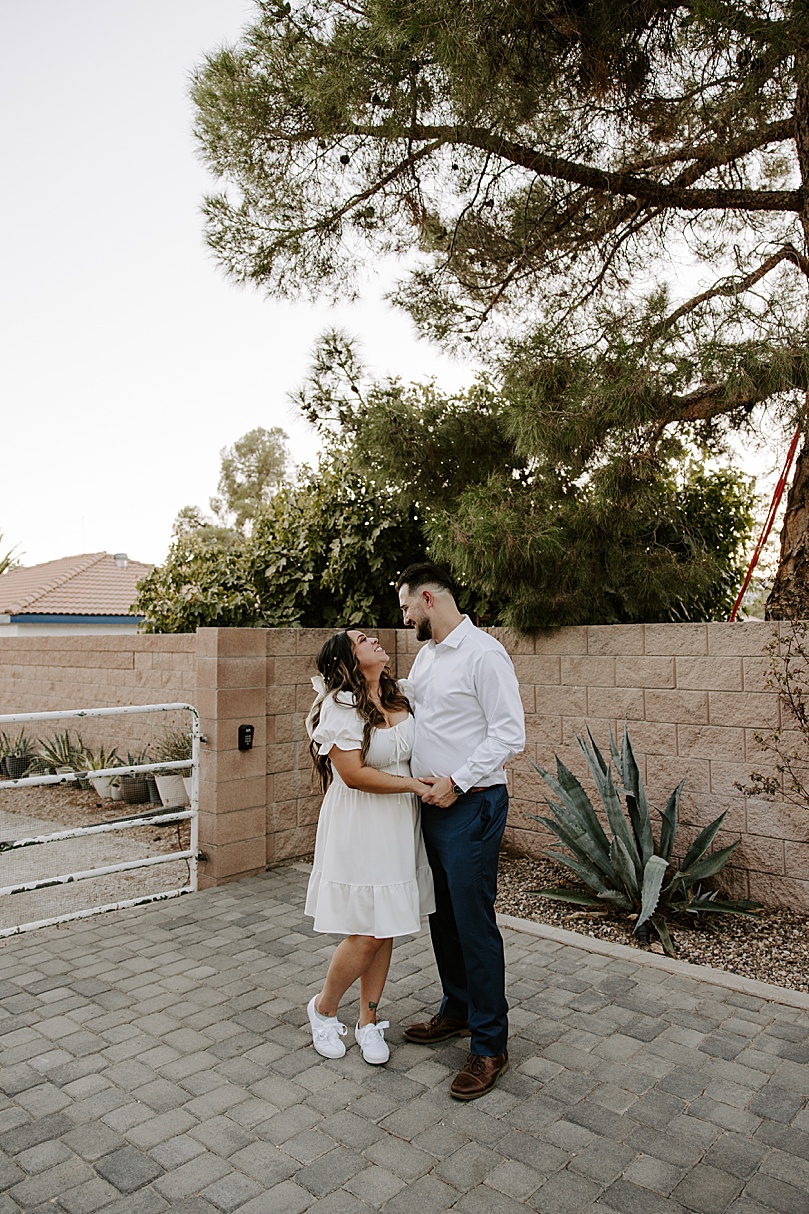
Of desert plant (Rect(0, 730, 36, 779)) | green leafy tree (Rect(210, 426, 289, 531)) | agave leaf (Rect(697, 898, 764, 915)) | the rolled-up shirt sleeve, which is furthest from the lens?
green leafy tree (Rect(210, 426, 289, 531))

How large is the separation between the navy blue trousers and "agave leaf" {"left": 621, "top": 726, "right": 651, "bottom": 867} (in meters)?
1.77

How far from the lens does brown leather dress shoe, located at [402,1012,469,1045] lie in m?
3.35

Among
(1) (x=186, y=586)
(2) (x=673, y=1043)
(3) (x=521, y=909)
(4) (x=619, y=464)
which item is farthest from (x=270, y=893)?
(1) (x=186, y=586)

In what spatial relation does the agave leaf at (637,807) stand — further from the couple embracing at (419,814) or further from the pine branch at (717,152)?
the pine branch at (717,152)

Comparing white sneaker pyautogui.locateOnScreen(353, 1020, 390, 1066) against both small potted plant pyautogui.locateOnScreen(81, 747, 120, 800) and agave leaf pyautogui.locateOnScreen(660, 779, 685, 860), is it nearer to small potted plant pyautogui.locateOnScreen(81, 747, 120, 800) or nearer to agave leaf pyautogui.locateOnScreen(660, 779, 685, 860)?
agave leaf pyautogui.locateOnScreen(660, 779, 685, 860)

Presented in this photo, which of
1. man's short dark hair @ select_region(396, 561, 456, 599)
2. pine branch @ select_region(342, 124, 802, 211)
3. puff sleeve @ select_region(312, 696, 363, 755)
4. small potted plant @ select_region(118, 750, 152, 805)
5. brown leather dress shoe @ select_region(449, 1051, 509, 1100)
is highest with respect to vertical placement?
pine branch @ select_region(342, 124, 802, 211)

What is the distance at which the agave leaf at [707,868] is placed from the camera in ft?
14.8

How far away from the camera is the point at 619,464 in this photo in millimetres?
5078

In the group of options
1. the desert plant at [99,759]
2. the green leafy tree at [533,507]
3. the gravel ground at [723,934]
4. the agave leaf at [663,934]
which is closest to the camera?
the gravel ground at [723,934]

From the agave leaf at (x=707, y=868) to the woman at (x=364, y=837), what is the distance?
1876 mm

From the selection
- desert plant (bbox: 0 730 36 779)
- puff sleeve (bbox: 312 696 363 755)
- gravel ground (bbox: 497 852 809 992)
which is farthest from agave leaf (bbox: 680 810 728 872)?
desert plant (bbox: 0 730 36 779)

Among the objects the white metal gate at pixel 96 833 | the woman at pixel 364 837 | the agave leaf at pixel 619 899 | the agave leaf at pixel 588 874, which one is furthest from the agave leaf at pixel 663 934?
the white metal gate at pixel 96 833

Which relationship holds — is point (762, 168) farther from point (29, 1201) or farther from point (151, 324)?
point (151, 324)

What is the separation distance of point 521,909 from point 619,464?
8.86 ft
